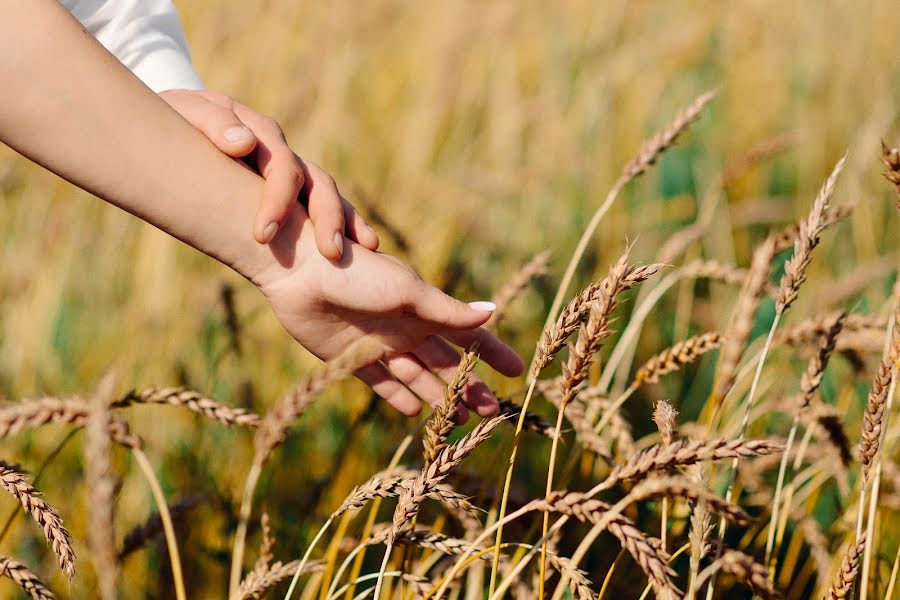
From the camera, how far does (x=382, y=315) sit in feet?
3.51

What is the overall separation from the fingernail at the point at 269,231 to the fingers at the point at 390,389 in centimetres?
25

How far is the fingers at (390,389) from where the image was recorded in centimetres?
113

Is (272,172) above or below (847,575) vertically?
above

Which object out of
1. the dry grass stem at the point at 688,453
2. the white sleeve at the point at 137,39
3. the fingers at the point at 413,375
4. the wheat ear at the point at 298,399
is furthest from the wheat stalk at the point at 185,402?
the white sleeve at the point at 137,39

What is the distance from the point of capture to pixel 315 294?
1.06 meters

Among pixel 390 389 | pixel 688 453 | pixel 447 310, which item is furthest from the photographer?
pixel 390 389

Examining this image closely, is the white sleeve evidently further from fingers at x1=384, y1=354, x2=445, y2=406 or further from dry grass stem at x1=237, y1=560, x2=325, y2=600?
dry grass stem at x1=237, y1=560, x2=325, y2=600

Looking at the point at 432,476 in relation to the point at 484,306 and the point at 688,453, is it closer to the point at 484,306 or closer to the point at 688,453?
the point at 688,453

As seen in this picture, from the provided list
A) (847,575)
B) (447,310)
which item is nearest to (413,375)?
(447,310)

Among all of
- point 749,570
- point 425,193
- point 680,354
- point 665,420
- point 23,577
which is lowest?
point 23,577

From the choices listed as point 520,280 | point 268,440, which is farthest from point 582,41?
point 268,440

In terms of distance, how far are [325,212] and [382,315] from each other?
16 centimetres

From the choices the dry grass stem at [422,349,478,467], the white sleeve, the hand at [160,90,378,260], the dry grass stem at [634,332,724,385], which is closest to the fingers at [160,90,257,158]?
the hand at [160,90,378,260]

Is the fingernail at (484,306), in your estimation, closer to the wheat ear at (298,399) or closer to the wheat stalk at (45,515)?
the wheat ear at (298,399)
